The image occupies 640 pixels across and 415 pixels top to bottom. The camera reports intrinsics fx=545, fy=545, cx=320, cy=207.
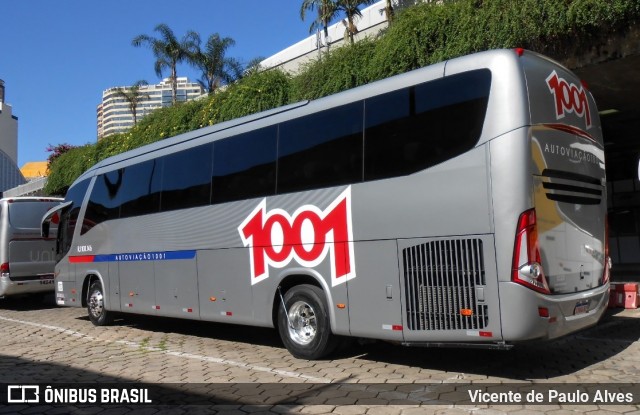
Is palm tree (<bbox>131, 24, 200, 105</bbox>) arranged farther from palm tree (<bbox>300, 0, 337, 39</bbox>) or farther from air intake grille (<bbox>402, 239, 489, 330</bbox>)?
air intake grille (<bbox>402, 239, 489, 330</bbox>)

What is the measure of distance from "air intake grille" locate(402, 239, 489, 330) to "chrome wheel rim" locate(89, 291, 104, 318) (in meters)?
7.90

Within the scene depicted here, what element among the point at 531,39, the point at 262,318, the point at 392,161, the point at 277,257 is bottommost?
the point at 262,318

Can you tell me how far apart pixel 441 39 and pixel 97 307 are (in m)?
9.32

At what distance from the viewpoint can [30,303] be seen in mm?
17359

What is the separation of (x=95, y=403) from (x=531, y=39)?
960 cm

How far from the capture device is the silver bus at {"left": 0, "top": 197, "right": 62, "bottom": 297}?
1462 centimetres

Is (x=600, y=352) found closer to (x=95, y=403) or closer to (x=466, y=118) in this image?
(x=466, y=118)

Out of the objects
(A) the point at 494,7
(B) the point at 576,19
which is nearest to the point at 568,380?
(B) the point at 576,19

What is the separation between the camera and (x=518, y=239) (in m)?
5.27

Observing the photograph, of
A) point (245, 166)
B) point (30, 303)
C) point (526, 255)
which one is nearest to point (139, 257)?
point (245, 166)

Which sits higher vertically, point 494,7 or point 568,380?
point 494,7

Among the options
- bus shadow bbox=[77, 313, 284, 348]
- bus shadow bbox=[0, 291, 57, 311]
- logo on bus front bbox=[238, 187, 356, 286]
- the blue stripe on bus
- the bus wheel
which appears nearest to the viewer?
logo on bus front bbox=[238, 187, 356, 286]

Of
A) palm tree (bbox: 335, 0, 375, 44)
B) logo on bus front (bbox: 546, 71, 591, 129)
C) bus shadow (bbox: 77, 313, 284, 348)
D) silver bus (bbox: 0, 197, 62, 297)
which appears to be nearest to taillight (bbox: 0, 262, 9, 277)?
silver bus (bbox: 0, 197, 62, 297)

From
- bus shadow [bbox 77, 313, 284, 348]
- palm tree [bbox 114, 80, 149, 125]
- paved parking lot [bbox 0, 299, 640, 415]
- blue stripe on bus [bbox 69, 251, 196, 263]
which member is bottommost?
bus shadow [bbox 77, 313, 284, 348]
